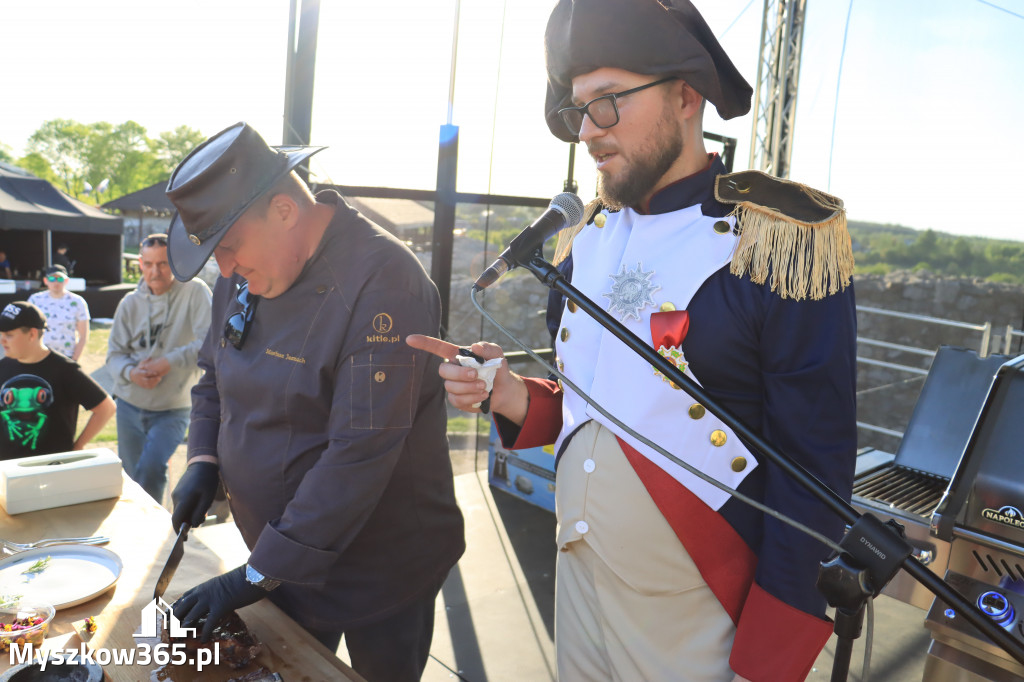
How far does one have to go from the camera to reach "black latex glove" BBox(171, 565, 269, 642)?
50.3 inches

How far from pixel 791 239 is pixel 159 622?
1.32 metres

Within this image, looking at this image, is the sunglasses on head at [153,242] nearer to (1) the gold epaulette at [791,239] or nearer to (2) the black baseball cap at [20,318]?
(2) the black baseball cap at [20,318]

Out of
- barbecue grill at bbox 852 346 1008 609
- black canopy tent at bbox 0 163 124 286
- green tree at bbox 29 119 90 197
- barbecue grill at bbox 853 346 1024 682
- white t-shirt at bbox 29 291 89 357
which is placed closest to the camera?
barbecue grill at bbox 853 346 1024 682

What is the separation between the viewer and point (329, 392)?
151 centimetres

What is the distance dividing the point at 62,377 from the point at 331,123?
1875mm

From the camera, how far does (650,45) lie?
3.50ft

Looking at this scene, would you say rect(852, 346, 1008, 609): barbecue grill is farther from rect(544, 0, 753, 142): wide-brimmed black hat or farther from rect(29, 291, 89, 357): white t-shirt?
rect(29, 291, 89, 357): white t-shirt

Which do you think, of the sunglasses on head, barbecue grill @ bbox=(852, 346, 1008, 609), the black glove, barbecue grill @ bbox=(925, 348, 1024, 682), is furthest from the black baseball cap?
barbecue grill @ bbox=(925, 348, 1024, 682)

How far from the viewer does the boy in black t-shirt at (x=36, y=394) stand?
292 cm

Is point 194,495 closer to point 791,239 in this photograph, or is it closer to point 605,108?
point 605,108

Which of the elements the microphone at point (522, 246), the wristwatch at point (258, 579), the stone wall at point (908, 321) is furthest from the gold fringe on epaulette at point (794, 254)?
the stone wall at point (908, 321)

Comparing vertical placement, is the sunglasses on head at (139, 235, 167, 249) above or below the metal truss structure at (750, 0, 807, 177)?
below

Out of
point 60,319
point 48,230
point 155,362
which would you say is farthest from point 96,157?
point 155,362

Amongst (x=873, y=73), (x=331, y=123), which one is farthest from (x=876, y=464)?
(x=873, y=73)
